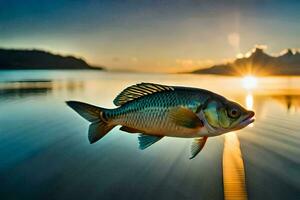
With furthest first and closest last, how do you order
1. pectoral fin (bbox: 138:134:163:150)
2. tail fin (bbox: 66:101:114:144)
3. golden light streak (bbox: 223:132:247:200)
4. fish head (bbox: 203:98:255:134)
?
golden light streak (bbox: 223:132:247:200), tail fin (bbox: 66:101:114:144), pectoral fin (bbox: 138:134:163:150), fish head (bbox: 203:98:255:134)

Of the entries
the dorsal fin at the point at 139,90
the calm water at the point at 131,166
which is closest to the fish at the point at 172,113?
the dorsal fin at the point at 139,90

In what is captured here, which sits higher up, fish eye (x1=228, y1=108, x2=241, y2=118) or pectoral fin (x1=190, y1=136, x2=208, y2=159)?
fish eye (x1=228, y1=108, x2=241, y2=118)

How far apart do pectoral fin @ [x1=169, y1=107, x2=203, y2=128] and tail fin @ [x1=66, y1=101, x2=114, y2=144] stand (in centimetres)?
85

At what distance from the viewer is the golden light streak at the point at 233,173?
6.00 metres

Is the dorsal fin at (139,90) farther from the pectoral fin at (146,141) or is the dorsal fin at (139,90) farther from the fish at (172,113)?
the pectoral fin at (146,141)

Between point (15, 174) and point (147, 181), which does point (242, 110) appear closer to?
point (147, 181)

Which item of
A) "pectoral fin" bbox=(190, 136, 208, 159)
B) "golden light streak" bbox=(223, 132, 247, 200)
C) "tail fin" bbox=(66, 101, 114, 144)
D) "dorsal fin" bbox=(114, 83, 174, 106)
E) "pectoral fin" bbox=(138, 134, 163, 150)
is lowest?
"golden light streak" bbox=(223, 132, 247, 200)

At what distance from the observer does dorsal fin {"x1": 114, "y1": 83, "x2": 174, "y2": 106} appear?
282cm

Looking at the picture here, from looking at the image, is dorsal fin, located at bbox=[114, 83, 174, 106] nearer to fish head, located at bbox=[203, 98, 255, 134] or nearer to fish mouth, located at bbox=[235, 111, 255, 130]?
fish head, located at bbox=[203, 98, 255, 134]

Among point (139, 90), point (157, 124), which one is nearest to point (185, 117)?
point (157, 124)

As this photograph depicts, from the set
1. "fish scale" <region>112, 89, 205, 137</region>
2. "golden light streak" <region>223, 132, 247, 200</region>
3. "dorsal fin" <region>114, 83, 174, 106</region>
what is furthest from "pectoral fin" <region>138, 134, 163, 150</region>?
"golden light streak" <region>223, 132, 247, 200</region>

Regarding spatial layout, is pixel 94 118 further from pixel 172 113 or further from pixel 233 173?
pixel 233 173

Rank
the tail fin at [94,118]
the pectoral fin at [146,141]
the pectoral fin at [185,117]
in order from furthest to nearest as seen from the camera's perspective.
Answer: the tail fin at [94,118] < the pectoral fin at [146,141] < the pectoral fin at [185,117]

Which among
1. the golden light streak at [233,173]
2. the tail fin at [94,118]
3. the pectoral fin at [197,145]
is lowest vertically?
the golden light streak at [233,173]
